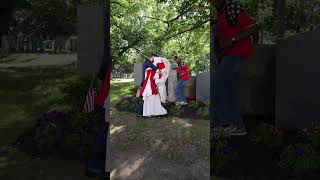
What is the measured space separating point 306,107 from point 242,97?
2.54 feet

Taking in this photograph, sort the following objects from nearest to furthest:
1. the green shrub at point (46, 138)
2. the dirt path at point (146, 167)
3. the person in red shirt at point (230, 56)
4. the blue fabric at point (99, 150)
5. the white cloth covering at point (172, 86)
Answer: the green shrub at point (46, 138)
the blue fabric at point (99, 150)
the dirt path at point (146, 167)
the white cloth covering at point (172, 86)
the person in red shirt at point (230, 56)

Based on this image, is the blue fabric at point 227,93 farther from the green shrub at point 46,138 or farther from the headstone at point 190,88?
the green shrub at point 46,138

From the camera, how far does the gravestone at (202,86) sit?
5113mm

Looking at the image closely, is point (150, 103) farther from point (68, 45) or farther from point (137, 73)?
point (68, 45)

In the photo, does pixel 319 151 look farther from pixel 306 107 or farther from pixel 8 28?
pixel 8 28

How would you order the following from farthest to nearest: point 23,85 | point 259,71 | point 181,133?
1. point 259,71
2. point 181,133
3. point 23,85

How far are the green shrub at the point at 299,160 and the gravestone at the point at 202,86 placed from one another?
118 centimetres

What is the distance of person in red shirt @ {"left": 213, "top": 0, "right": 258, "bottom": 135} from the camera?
208 inches

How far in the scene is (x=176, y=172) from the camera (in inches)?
194

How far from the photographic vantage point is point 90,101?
473 centimetres

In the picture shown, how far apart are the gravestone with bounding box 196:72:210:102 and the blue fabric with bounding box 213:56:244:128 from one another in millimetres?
288

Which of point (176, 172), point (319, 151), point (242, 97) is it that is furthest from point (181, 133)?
point (319, 151)

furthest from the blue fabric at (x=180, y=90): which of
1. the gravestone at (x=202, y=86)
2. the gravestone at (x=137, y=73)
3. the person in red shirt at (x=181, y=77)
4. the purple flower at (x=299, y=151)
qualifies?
the purple flower at (x=299, y=151)

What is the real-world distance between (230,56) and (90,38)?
5.07 feet
